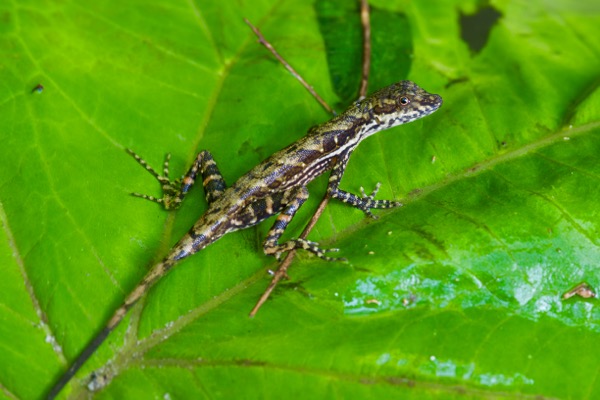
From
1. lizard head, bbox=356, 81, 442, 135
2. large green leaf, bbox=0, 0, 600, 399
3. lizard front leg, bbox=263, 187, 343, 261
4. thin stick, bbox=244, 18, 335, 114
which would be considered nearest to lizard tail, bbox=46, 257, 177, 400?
large green leaf, bbox=0, 0, 600, 399

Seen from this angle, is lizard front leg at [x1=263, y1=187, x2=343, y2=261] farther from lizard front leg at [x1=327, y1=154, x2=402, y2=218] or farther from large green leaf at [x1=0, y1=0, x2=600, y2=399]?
lizard front leg at [x1=327, y1=154, x2=402, y2=218]

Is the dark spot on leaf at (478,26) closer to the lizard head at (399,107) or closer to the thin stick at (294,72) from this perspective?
the lizard head at (399,107)

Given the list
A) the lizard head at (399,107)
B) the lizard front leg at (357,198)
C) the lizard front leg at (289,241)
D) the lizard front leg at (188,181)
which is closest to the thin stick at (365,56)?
the lizard head at (399,107)

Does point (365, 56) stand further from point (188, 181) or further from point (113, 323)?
point (113, 323)

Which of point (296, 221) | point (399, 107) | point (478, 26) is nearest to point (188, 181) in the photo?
point (296, 221)

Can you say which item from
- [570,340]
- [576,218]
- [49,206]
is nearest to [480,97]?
[576,218]

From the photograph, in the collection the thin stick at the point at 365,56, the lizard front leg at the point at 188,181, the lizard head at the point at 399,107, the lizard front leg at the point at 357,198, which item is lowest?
the lizard front leg at the point at 357,198
